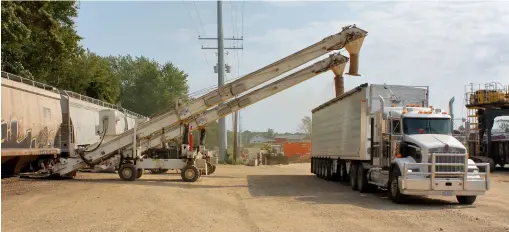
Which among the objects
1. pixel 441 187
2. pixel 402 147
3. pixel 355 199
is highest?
pixel 402 147

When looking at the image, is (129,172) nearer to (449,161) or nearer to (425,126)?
(425,126)

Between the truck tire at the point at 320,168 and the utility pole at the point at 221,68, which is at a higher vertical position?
the utility pole at the point at 221,68

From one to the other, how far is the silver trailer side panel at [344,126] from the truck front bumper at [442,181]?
3.95 m

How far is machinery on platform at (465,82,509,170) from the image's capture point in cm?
3475

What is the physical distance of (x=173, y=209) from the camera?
13.4m

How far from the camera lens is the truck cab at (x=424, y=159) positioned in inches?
577

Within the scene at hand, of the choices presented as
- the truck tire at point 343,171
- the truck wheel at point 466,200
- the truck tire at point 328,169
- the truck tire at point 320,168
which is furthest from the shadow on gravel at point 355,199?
the truck tire at point 320,168

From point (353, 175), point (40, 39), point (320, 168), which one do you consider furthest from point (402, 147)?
point (40, 39)

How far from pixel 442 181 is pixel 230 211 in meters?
5.95

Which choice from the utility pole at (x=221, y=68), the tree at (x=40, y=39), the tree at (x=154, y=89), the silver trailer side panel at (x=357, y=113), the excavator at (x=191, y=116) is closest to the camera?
the silver trailer side panel at (x=357, y=113)

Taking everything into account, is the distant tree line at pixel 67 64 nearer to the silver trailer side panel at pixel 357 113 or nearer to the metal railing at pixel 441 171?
the silver trailer side panel at pixel 357 113

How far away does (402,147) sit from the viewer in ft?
53.5

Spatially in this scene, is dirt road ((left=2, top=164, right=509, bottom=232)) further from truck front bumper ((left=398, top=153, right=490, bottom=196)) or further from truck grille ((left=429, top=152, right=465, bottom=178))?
truck grille ((left=429, top=152, right=465, bottom=178))

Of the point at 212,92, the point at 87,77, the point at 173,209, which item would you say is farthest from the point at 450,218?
the point at 87,77
